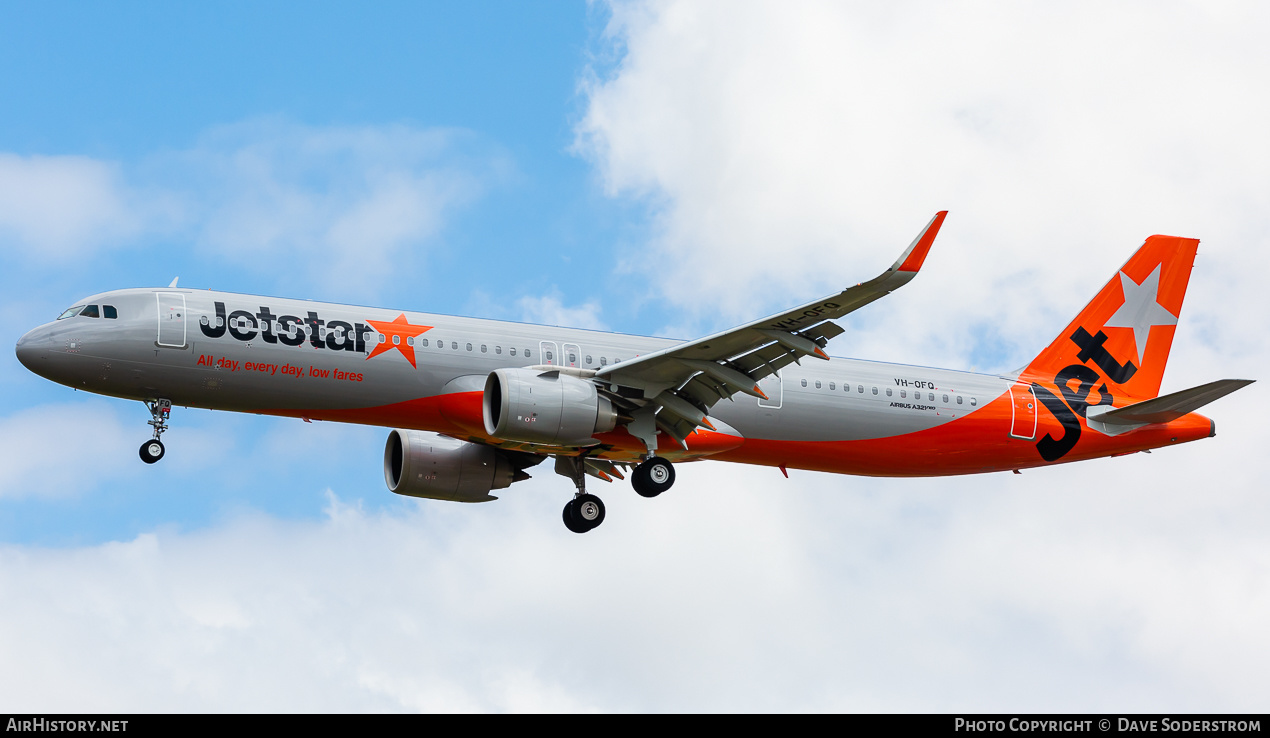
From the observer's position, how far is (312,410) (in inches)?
1149

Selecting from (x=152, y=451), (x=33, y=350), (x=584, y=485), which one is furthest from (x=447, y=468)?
(x=33, y=350)

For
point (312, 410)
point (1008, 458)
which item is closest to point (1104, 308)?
point (1008, 458)

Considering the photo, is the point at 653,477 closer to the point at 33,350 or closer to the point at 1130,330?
the point at 33,350

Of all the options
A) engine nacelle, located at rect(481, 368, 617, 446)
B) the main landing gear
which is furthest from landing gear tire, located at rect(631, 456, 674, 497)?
engine nacelle, located at rect(481, 368, 617, 446)

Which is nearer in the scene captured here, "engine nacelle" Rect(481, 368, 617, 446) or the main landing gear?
"engine nacelle" Rect(481, 368, 617, 446)

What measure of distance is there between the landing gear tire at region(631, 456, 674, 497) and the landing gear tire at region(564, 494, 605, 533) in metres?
2.89

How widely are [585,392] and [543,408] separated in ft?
3.54

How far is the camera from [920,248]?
23953 millimetres

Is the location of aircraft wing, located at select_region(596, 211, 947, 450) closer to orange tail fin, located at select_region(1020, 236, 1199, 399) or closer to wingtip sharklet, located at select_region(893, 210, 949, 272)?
wingtip sharklet, located at select_region(893, 210, 949, 272)

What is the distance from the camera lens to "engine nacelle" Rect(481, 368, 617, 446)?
2817 cm

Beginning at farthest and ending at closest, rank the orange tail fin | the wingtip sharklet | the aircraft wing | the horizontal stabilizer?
the orange tail fin
the horizontal stabilizer
the aircraft wing
the wingtip sharklet

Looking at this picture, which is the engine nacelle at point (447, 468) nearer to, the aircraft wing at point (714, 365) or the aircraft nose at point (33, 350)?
the aircraft wing at point (714, 365)

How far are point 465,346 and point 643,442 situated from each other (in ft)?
14.6
